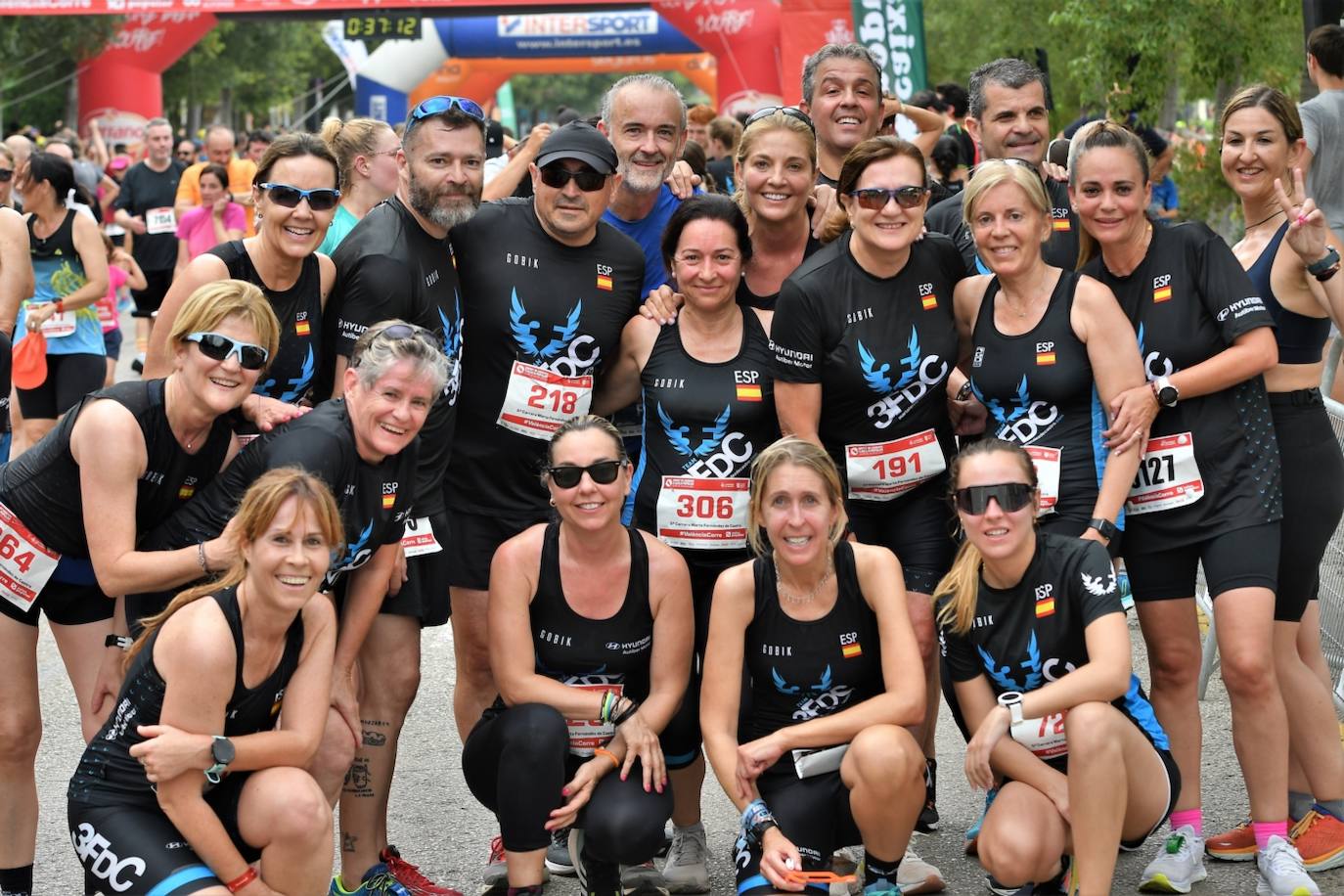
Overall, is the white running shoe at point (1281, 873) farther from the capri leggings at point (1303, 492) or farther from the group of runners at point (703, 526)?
the capri leggings at point (1303, 492)

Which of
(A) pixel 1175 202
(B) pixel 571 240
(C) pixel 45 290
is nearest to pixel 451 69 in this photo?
(A) pixel 1175 202

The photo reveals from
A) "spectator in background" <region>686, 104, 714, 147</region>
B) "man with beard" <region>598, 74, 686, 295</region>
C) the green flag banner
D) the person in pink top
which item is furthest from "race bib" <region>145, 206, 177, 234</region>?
"man with beard" <region>598, 74, 686, 295</region>

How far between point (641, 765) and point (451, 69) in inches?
1216

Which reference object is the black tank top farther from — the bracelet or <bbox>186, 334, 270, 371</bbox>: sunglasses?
the bracelet

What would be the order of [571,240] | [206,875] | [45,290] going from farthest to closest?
1. [45,290]
2. [571,240]
3. [206,875]

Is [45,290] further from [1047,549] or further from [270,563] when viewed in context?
[1047,549]

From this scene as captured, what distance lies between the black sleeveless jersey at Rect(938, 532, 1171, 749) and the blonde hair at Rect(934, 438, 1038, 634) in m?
0.03

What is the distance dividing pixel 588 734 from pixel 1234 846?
6.23 ft

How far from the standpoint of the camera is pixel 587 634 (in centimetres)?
421

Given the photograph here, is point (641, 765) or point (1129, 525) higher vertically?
point (1129, 525)

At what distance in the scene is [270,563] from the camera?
3.58 m

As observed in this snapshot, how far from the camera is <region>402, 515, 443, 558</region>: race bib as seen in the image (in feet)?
14.6

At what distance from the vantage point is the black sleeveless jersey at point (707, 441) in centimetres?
445

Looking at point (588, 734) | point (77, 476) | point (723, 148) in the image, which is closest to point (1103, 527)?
point (588, 734)
